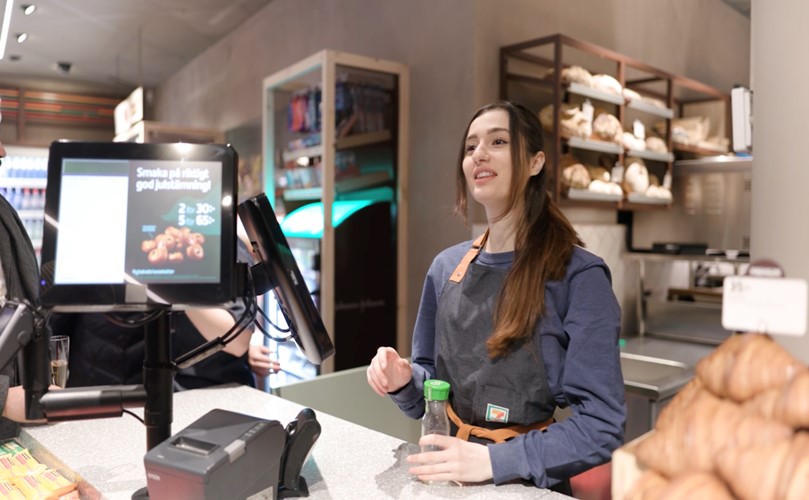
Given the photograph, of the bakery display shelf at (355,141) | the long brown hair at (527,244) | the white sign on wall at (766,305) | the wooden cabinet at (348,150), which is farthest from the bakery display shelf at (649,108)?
the white sign on wall at (766,305)

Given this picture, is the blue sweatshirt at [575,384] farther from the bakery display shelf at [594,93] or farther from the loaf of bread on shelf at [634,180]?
the loaf of bread on shelf at [634,180]

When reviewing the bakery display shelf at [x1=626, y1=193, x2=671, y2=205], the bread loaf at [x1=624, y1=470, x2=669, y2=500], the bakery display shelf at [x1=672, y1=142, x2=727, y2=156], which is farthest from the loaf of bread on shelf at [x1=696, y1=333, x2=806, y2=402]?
the bakery display shelf at [x1=672, y1=142, x2=727, y2=156]

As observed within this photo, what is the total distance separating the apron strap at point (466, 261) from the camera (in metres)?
1.65

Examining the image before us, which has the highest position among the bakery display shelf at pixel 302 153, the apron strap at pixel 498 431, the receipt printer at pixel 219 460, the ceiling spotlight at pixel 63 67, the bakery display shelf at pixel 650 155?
the ceiling spotlight at pixel 63 67

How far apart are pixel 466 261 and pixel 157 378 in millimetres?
878

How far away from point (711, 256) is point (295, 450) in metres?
3.32

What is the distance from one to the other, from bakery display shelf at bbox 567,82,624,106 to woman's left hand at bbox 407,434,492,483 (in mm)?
2469

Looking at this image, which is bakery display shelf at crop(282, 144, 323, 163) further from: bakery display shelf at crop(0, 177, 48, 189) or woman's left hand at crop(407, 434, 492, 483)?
bakery display shelf at crop(0, 177, 48, 189)

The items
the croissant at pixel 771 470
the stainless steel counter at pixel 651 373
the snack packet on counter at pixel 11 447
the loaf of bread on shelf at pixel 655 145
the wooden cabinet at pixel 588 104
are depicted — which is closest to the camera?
the croissant at pixel 771 470

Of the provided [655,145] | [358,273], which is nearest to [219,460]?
[358,273]

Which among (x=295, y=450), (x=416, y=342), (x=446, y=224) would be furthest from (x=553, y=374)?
(x=446, y=224)

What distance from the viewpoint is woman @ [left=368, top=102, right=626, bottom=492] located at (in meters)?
1.25

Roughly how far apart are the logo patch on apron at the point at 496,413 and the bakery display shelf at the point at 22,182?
708cm

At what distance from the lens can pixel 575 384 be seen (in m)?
1.34
